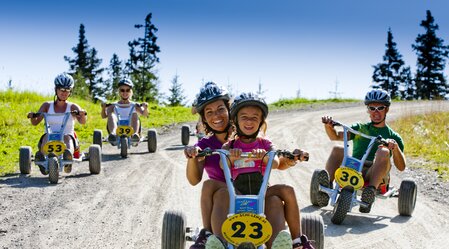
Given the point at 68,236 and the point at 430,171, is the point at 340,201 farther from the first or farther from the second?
the point at 430,171

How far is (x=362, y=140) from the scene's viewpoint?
24.5 feet

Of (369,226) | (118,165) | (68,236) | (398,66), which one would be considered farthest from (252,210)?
(398,66)

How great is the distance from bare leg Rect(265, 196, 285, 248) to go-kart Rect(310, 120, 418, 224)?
2.27 metres

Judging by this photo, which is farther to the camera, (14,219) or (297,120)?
(297,120)

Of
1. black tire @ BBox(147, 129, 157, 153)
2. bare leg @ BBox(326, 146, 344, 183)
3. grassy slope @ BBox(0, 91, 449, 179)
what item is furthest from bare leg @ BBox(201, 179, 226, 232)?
black tire @ BBox(147, 129, 157, 153)

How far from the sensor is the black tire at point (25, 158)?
936cm

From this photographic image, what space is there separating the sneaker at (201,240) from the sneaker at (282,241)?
66cm

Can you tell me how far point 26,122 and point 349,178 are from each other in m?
12.5

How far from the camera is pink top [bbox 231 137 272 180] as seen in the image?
4.64m

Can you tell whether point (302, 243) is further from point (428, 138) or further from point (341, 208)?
point (428, 138)

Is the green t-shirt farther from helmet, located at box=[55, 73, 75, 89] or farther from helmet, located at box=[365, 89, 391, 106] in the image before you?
helmet, located at box=[55, 73, 75, 89]

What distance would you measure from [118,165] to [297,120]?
1087 cm

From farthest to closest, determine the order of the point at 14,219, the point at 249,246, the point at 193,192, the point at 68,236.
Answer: the point at 193,192 → the point at 14,219 → the point at 68,236 → the point at 249,246

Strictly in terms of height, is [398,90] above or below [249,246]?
above
